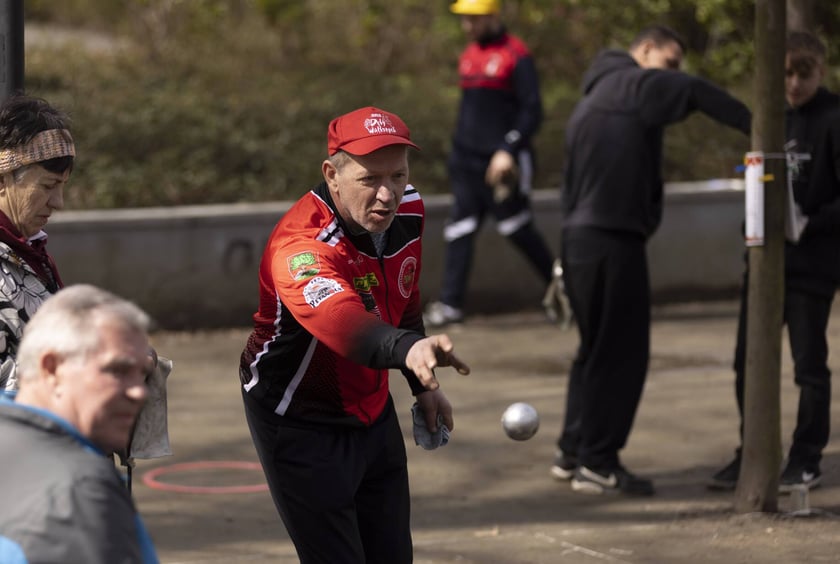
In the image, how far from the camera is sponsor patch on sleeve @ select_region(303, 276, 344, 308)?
3727 mm

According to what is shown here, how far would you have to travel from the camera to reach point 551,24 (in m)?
16.2

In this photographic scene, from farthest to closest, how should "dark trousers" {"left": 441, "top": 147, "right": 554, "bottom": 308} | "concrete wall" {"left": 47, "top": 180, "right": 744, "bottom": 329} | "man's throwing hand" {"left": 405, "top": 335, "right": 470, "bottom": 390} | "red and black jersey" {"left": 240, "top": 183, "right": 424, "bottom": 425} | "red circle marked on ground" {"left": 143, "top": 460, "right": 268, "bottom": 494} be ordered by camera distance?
1. "dark trousers" {"left": 441, "top": 147, "right": 554, "bottom": 308}
2. "concrete wall" {"left": 47, "top": 180, "right": 744, "bottom": 329}
3. "red circle marked on ground" {"left": 143, "top": 460, "right": 268, "bottom": 494}
4. "red and black jersey" {"left": 240, "top": 183, "right": 424, "bottom": 425}
5. "man's throwing hand" {"left": 405, "top": 335, "right": 470, "bottom": 390}

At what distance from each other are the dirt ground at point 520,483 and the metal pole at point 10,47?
2082 millimetres

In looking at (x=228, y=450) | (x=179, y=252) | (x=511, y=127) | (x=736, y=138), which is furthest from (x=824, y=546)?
(x=736, y=138)

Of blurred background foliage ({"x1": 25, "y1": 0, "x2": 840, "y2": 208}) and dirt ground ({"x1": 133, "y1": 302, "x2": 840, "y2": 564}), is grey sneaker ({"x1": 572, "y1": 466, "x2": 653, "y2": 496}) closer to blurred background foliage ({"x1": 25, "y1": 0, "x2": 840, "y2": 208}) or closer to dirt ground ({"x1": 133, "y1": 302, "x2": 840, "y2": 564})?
dirt ground ({"x1": 133, "y1": 302, "x2": 840, "y2": 564})

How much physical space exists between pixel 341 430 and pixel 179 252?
23.5 feet

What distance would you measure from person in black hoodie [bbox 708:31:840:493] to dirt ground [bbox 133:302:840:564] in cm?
30

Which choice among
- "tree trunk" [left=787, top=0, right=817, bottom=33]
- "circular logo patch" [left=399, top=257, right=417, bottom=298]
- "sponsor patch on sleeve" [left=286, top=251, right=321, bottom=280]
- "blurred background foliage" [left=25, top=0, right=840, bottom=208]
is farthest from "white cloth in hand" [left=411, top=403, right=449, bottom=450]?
"blurred background foliage" [left=25, top=0, right=840, bottom=208]

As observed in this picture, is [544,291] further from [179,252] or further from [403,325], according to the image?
[403,325]

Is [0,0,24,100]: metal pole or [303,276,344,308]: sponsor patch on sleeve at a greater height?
[0,0,24,100]: metal pole

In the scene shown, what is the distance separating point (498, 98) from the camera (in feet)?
36.0

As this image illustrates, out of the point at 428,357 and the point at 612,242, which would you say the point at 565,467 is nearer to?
the point at 612,242

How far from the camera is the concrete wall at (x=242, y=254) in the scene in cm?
1091

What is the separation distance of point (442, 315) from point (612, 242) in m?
4.33
